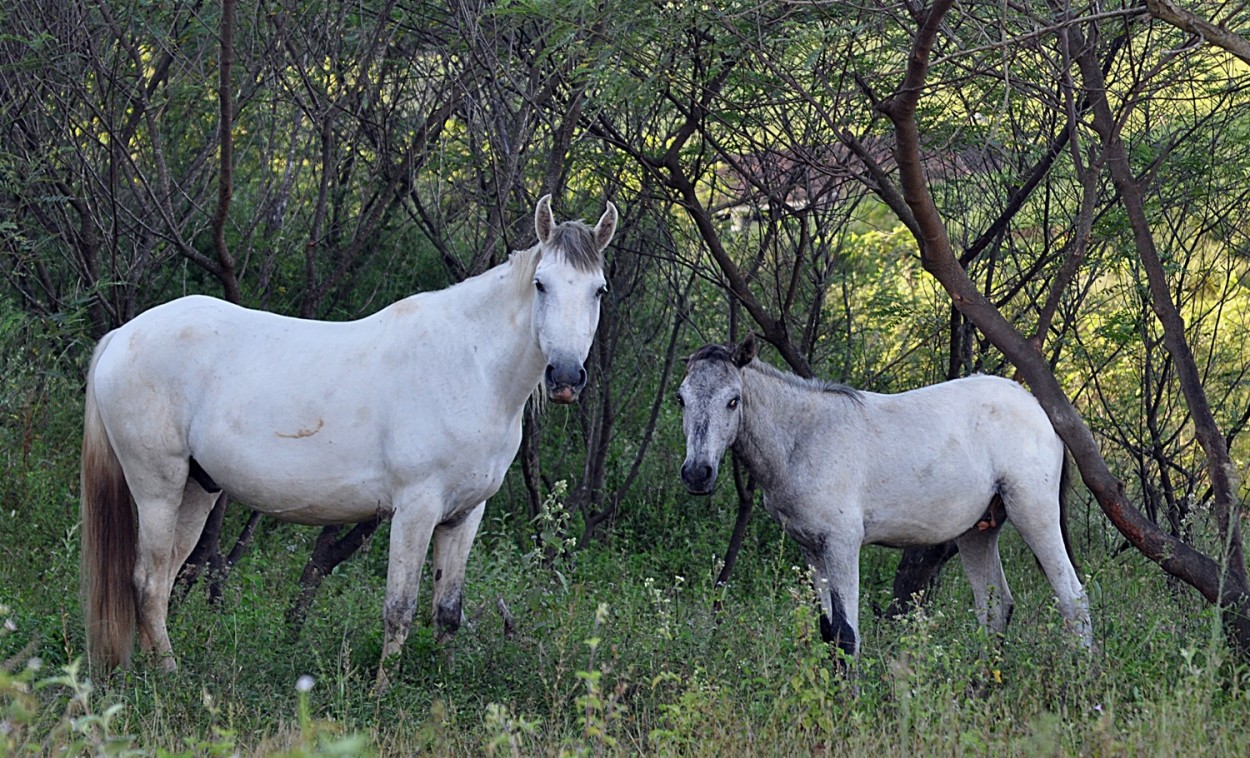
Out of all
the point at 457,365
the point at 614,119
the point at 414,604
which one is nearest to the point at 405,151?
the point at 614,119

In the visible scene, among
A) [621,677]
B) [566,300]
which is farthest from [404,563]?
[566,300]

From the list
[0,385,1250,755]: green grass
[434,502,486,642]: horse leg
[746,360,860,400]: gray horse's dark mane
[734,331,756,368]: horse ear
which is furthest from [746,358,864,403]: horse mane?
[434,502,486,642]: horse leg

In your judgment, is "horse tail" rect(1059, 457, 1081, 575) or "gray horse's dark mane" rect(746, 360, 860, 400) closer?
"gray horse's dark mane" rect(746, 360, 860, 400)

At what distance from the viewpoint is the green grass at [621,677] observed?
4.10 m

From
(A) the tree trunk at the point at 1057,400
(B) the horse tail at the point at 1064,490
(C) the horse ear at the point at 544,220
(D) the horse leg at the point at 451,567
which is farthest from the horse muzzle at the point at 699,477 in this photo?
A: (B) the horse tail at the point at 1064,490

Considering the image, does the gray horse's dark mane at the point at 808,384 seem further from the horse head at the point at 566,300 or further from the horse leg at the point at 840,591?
the horse head at the point at 566,300

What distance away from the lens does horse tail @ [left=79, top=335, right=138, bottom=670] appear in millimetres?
5723

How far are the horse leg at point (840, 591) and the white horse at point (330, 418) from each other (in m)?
1.53

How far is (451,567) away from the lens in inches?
231

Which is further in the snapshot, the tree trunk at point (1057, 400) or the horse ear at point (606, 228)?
the horse ear at point (606, 228)

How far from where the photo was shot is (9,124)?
7.39 m

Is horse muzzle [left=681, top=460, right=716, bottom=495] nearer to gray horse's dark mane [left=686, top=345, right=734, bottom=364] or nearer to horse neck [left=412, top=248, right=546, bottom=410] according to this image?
gray horse's dark mane [left=686, top=345, right=734, bottom=364]

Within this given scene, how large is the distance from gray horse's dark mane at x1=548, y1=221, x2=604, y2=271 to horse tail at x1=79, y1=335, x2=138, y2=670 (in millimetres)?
2282

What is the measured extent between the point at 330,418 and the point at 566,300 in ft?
3.96
